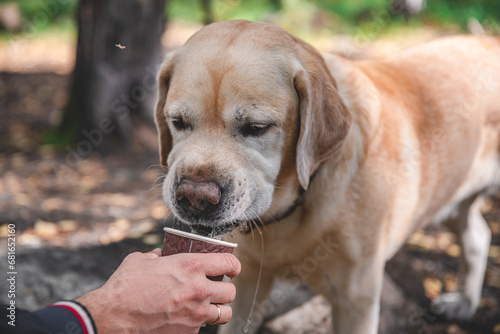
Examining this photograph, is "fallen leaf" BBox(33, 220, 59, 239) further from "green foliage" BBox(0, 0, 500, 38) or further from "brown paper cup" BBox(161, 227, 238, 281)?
"green foliage" BBox(0, 0, 500, 38)

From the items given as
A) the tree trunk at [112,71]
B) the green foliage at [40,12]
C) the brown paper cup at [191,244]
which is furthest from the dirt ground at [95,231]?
the green foliage at [40,12]

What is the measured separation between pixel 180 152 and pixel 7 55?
448 inches

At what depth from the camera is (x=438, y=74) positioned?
297 cm

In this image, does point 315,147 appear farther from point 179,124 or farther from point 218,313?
point 218,313

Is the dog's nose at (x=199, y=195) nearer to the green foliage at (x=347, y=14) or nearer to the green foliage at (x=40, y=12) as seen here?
the green foliage at (x=347, y=14)

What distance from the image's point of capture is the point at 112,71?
5883mm

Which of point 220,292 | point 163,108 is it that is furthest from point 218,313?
point 163,108

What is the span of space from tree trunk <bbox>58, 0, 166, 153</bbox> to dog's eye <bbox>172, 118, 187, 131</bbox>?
148 inches

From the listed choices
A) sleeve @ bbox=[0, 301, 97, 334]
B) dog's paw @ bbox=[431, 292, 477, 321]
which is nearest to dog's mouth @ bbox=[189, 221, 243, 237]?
sleeve @ bbox=[0, 301, 97, 334]

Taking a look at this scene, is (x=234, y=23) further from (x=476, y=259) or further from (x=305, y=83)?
(x=476, y=259)

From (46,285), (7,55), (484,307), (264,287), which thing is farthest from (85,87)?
(7,55)

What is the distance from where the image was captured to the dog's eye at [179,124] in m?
2.17

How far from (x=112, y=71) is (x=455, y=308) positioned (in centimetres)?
450

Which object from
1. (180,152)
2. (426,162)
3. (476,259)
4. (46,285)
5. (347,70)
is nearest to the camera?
(180,152)
